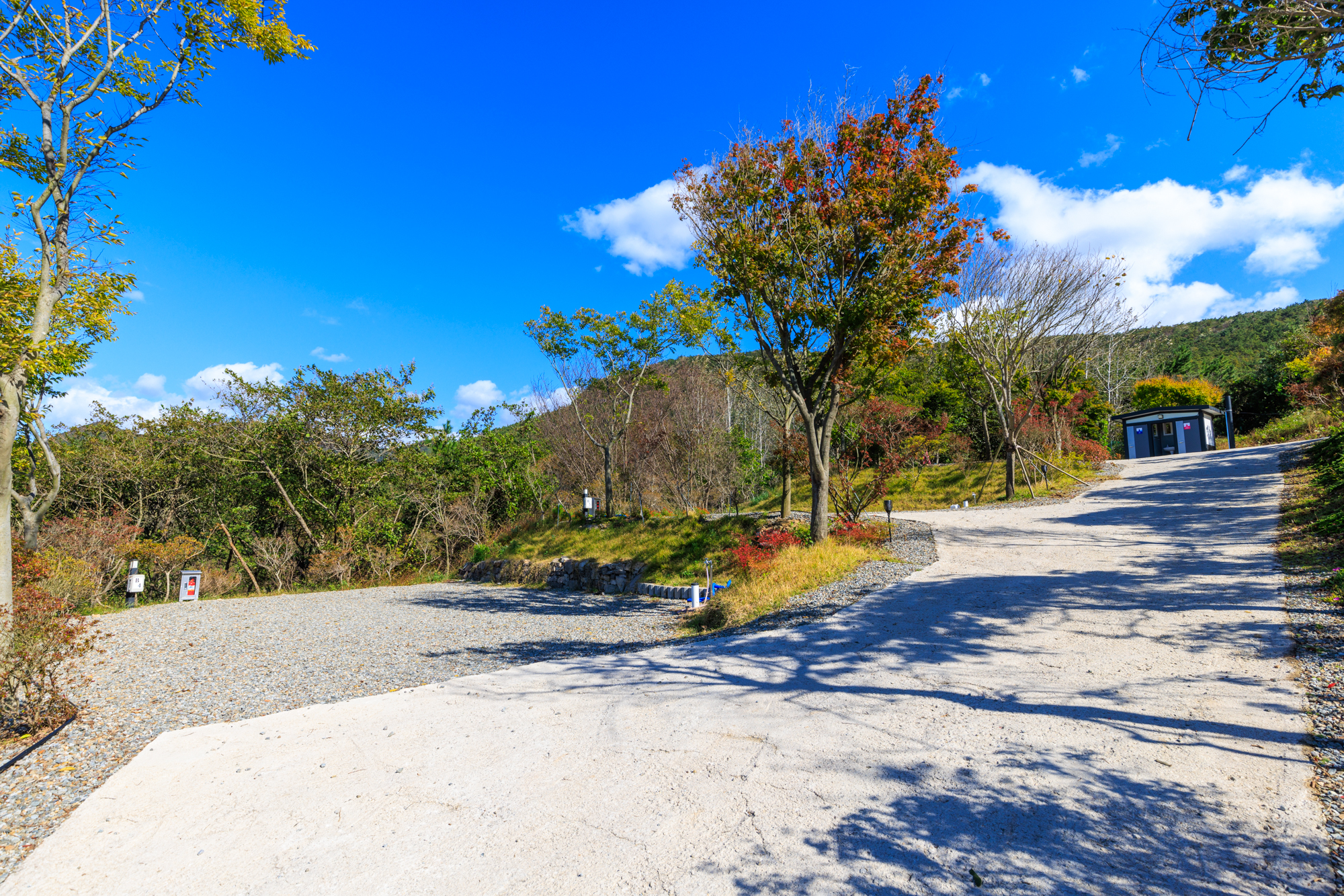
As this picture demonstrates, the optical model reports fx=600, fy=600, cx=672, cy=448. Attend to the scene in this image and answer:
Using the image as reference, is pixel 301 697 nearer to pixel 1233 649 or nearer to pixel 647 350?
pixel 1233 649

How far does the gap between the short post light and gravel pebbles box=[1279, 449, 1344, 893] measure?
1640cm

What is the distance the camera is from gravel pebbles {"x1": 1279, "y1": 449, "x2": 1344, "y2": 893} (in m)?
2.43

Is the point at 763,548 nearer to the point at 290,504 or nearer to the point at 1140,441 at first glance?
the point at 290,504

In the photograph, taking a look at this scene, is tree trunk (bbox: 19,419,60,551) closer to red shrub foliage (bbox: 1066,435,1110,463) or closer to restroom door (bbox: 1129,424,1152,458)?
red shrub foliage (bbox: 1066,435,1110,463)

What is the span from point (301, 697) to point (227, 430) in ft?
46.0

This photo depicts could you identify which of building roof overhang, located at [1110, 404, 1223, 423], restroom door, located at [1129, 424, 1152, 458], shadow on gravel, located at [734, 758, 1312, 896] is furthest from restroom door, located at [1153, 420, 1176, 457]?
shadow on gravel, located at [734, 758, 1312, 896]

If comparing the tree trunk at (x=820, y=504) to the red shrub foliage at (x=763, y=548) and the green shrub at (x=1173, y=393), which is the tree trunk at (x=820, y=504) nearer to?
the red shrub foliage at (x=763, y=548)

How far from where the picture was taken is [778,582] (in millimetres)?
8266

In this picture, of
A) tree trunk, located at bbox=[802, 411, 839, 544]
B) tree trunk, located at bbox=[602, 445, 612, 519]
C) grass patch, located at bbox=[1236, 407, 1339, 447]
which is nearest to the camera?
tree trunk, located at bbox=[802, 411, 839, 544]

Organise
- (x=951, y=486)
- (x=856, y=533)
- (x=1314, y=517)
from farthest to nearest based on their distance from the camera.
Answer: (x=951, y=486) < (x=856, y=533) < (x=1314, y=517)

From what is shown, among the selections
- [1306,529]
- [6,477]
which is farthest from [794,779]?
[1306,529]

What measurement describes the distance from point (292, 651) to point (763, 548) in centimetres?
678

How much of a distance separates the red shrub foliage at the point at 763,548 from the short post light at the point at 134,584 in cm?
1192

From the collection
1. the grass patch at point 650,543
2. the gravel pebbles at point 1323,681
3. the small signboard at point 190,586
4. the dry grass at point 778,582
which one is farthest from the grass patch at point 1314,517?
the small signboard at point 190,586
